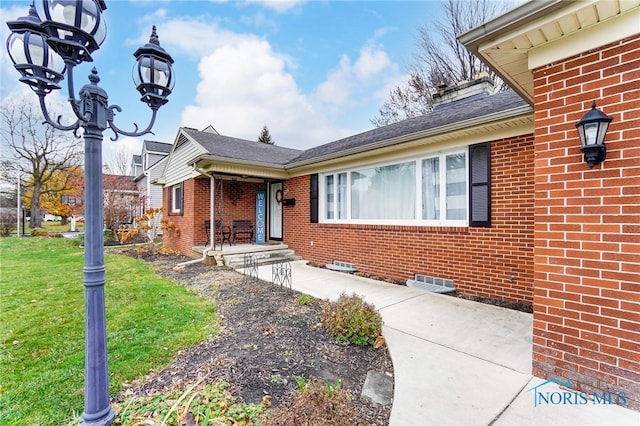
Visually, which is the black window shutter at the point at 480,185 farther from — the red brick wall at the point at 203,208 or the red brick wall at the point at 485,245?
the red brick wall at the point at 203,208

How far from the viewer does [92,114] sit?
192cm

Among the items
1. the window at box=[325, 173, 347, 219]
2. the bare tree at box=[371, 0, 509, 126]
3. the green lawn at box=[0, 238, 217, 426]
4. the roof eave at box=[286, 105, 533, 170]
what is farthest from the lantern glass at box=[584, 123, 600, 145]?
the bare tree at box=[371, 0, 509, 126]

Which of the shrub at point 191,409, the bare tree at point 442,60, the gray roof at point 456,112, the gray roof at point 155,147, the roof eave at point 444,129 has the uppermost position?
the bare tree at point 442,60

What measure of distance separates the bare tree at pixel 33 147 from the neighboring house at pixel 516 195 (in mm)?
15487

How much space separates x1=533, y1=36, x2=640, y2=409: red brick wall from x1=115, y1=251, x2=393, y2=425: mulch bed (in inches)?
60.6

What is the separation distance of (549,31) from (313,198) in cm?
641

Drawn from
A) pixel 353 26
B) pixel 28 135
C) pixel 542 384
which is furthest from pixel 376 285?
pixel 28 135

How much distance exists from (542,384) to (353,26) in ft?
26.6

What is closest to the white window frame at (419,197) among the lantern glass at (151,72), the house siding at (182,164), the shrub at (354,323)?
the shrub at (354,323)

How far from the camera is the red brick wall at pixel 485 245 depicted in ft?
15.0

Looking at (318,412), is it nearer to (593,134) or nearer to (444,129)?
(593,134)

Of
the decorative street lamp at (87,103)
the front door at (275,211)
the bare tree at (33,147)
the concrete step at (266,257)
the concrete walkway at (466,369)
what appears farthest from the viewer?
the bare tree at (33,147)

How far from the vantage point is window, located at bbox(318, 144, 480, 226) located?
17.6 feet

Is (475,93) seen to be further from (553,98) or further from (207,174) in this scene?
(207,174)
